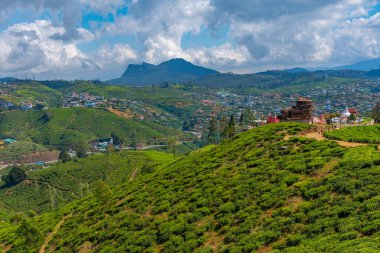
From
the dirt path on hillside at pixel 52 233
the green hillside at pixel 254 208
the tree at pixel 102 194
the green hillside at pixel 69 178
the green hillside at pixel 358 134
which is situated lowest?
the green hillside at pixel 69 178

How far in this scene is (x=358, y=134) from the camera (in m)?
46.0

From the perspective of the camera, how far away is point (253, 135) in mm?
51906

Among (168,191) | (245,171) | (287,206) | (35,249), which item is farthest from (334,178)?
(35,249)

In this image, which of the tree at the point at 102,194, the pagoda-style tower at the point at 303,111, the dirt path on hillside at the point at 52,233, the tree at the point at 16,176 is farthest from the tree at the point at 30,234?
the tree at the point at 16,176

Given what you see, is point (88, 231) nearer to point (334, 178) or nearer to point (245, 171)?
point (245, 171)

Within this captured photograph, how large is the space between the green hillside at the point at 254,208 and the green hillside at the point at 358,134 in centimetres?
430

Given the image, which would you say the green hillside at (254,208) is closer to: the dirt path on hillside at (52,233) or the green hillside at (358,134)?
the dirt path on hillside at (52,233)

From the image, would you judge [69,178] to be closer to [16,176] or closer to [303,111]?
[16,176]

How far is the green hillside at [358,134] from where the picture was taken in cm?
3994

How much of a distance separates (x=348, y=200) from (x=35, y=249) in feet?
134

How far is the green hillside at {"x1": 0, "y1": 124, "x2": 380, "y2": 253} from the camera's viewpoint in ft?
72.6

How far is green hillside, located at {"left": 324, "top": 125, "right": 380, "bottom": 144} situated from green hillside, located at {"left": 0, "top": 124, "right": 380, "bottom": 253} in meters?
4.30

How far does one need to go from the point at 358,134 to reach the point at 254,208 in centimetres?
2545

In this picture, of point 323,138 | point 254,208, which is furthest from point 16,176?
point 254,208
